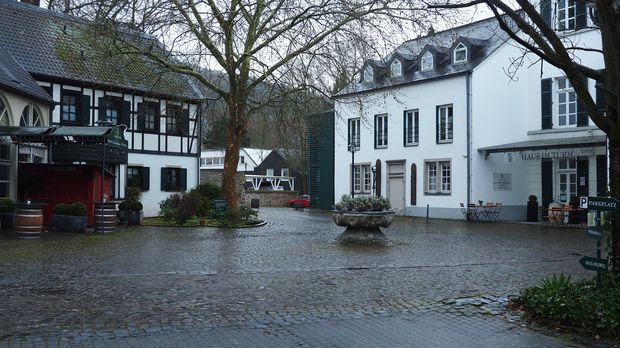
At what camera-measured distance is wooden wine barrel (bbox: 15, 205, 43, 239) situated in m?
16.0

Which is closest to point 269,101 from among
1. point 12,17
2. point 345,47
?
point 345,47

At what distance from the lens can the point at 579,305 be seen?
21.6 feet

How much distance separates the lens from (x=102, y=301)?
766 centimetres

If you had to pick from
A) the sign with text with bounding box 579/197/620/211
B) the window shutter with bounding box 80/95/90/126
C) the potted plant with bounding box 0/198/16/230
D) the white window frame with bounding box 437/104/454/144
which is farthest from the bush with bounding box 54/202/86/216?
the white window frame with bounding box 437/104/454/144

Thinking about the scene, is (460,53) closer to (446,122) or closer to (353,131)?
(446,122)

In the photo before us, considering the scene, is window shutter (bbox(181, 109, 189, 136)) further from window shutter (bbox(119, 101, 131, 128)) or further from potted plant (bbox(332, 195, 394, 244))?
potted plant (bbox(332, 195, 394, 244))

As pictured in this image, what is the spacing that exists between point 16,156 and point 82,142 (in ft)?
7.04

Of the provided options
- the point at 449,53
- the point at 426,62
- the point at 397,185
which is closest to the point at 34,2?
the point at 426,62

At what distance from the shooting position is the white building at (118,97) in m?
25.1

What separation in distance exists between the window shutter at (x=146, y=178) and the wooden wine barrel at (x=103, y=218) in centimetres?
1002

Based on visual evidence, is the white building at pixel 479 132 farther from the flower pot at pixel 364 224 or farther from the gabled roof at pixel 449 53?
the flower pot at pixel 364 224

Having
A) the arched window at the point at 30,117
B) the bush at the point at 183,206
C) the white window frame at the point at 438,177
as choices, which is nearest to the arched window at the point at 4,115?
the arched window at the point at 30,117

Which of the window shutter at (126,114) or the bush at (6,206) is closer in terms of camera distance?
the bush at (6,206)

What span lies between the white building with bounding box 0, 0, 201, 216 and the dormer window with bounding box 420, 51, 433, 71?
1216 centimetres
